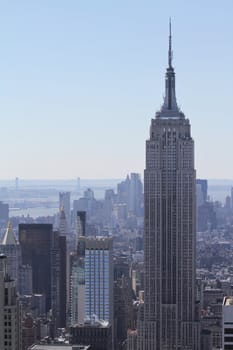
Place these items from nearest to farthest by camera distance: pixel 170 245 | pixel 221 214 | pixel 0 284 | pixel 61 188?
pixel 0 284 → pixel 170 245 → pixel 61 188 → pixel 221 214

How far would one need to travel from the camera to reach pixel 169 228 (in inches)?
1233

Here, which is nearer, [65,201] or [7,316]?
[7,316]

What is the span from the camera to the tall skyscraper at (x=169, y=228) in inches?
1208

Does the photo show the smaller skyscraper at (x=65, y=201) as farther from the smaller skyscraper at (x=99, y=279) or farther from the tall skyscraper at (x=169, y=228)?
the tall skyscraper at (x=169, y=228)

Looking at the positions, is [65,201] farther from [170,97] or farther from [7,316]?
[7,316]

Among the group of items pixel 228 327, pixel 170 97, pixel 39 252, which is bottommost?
pixel 228 327

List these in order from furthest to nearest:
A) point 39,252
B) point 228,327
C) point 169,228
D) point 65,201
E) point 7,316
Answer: point 65,201 < point 39,252 < point 169,228 < point 7,316 < point 228,327

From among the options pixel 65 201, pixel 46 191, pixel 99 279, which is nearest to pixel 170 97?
pixel 99 279

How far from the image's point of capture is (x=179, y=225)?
103 ft

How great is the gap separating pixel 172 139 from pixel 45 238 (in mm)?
9377

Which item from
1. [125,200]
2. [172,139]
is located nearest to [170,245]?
[172,139]

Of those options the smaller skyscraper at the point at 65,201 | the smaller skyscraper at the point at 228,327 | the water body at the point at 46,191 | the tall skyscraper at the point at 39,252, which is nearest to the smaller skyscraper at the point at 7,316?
the smaller skyscraper at the point at 228,327

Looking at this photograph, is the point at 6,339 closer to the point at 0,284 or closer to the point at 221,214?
the point at 0,284

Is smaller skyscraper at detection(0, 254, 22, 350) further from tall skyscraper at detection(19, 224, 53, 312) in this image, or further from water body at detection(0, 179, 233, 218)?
water body at detection(0, 179, 233, 218)
